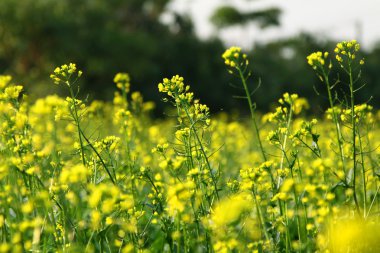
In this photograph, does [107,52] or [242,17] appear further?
[242,17]

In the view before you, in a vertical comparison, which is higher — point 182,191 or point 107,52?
point 107,52

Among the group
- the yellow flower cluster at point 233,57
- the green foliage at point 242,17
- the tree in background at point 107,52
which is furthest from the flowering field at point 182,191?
the green foliage at point 242,17

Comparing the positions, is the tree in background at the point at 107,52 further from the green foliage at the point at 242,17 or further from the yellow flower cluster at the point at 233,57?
the yellow flower cluster at the point at 233,57

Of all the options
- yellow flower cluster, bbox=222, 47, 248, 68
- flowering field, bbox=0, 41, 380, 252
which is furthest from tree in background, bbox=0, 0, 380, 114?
yellow flower cluster, bbox=222, 47, 248, 68

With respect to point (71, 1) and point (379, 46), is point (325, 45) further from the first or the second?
point (71, 1)

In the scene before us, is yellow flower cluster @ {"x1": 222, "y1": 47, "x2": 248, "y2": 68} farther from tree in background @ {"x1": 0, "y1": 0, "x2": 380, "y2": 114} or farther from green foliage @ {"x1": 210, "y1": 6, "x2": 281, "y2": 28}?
green foliage @ {"x1": 210, "y1": 6, "x2": 281, "y2": 28}

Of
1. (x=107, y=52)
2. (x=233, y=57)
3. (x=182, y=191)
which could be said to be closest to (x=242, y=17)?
(x=107, y=52)

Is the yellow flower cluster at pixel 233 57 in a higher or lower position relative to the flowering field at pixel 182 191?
higher

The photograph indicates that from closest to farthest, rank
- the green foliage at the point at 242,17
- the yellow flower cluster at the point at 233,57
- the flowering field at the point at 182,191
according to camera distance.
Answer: the flowering field at the point at 182,191
the yellow flower cluster at the point at 233,57
the green foliage at the point at 242,17

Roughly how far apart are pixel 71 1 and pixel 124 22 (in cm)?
700

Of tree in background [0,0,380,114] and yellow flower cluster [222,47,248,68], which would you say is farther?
tree in background [0,0,380,114]

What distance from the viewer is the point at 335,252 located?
7.02ft

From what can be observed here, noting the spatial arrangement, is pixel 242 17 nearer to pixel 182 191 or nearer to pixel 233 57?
pixel 233 57

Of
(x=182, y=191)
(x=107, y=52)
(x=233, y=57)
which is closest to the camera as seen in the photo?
(x=182, y=191)
